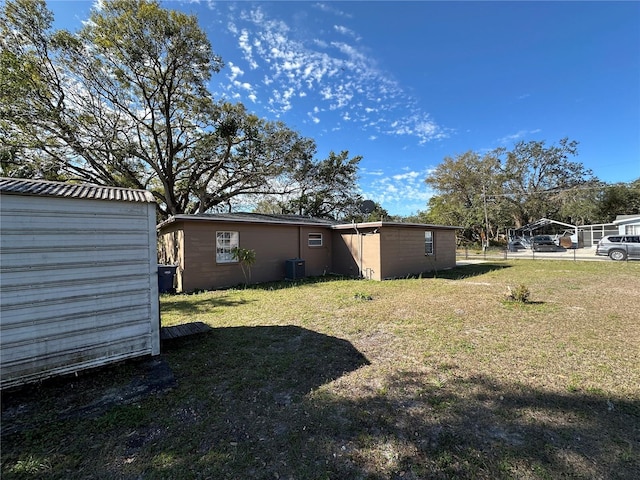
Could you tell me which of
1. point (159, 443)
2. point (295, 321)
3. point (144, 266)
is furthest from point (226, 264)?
point (159, 443)

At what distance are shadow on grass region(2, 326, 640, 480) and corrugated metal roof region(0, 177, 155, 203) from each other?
7.25ft

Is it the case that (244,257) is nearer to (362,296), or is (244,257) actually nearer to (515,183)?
(362,296)

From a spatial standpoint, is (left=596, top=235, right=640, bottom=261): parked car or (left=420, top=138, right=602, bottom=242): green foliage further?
(left=420, top=138, right=602, bottom=242): green foliage

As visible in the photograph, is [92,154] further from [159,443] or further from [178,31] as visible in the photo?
[159,443]

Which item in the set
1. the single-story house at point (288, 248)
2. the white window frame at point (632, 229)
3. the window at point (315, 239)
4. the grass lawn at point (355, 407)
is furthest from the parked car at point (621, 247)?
the window at point (315, 239)

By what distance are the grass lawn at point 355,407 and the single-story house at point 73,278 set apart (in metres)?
0.32

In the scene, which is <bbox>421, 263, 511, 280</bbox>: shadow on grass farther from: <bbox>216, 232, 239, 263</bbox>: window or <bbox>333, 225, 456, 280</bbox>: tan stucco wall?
<bbox>216, 232, 239, 263</bbox>: window

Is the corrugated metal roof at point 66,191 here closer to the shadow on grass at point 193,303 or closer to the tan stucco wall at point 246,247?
the shadow on grass at point 193,303

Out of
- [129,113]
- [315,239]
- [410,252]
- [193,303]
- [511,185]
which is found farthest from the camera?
[511,185]

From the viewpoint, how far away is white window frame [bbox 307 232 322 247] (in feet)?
38.8

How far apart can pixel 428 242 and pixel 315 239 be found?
548 cm

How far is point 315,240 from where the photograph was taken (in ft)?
39.7

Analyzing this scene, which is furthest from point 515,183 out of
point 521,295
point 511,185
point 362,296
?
point 362,296

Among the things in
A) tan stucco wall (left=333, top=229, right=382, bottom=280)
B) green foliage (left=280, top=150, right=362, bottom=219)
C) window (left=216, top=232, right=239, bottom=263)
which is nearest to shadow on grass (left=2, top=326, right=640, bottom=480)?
window (left=216, top=232, right=239, bottom=263)
